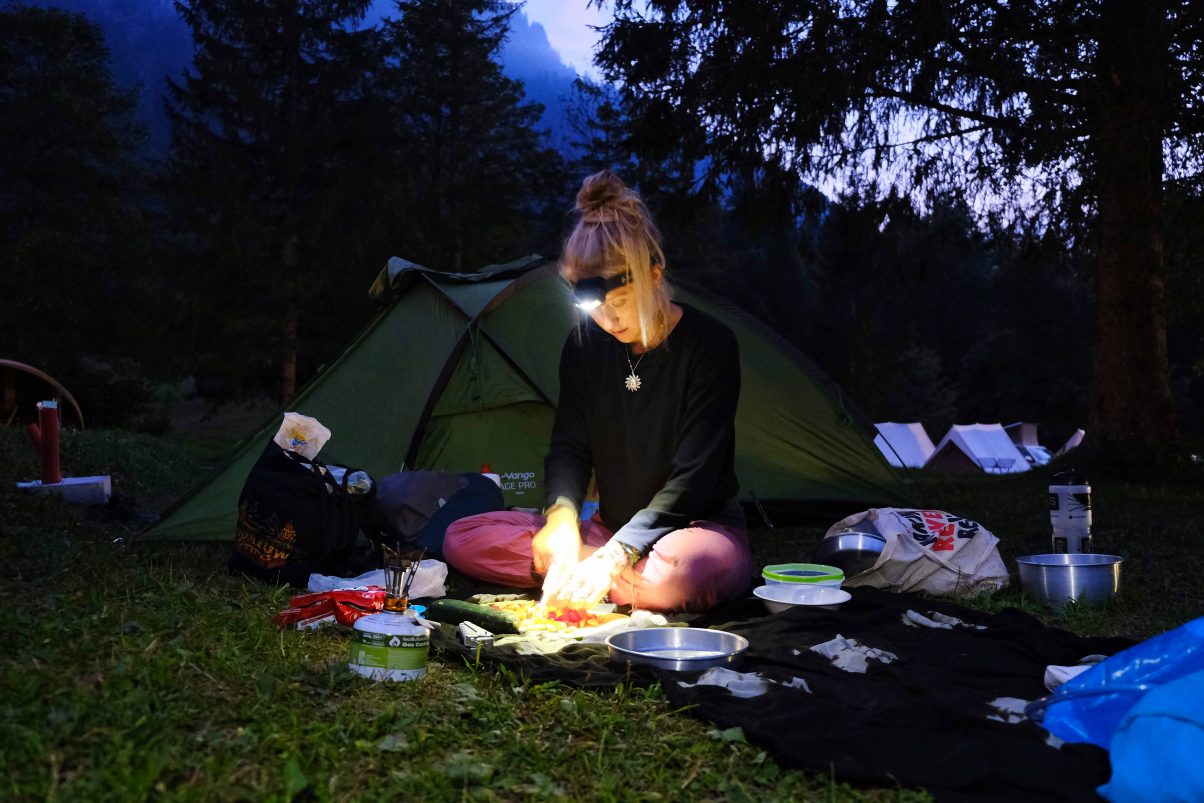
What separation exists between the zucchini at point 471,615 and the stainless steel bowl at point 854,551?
5.26 ft

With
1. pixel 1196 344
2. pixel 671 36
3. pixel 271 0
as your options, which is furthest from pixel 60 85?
pixel 1196 344

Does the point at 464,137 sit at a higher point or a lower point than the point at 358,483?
higher

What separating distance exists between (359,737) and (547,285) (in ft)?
12.4

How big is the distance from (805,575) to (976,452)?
16.6 meters

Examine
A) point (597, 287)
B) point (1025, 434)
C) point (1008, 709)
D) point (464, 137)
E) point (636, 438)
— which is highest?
point (464, 137)

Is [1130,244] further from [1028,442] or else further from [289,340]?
[1028,442]

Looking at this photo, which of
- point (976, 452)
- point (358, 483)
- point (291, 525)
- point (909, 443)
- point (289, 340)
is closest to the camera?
point (291, 525)

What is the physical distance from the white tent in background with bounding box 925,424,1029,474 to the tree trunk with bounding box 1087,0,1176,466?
1033cm

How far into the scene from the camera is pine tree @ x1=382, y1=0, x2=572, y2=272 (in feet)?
76.7

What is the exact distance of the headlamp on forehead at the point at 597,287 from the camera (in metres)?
3.14

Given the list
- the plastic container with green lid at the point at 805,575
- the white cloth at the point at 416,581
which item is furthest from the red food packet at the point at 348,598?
the plastic container with green lid at the point at 805,575

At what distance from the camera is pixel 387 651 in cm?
235

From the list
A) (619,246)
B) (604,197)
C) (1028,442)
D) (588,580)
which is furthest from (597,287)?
(1028,442)

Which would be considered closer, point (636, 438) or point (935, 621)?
point (935, 621)
